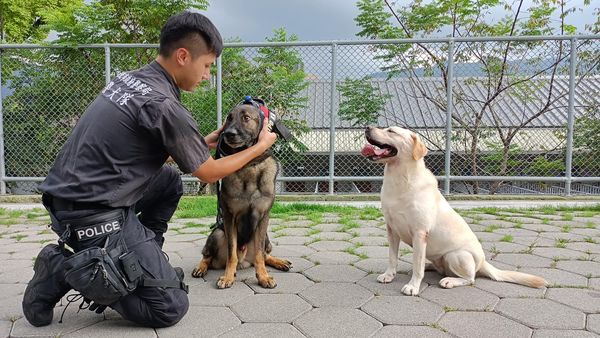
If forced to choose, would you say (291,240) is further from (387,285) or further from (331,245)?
(387,285)

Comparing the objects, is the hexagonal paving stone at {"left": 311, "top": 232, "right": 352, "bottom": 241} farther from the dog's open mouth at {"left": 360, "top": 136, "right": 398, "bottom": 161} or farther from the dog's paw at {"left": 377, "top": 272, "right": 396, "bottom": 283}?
the dog's open mouth at {"left": 360, "top": 136, "right": 398, "bottom": 161}

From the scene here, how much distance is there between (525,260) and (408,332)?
1992 millimetres

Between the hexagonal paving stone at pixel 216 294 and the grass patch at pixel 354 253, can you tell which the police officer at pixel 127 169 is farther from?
the grass patch at pixel 354 253

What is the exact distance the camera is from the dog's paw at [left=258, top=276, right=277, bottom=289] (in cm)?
321

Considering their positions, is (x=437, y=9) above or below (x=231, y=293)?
above

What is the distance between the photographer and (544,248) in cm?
429

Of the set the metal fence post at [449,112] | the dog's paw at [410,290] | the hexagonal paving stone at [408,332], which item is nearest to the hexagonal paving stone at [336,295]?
the dog's paw at [410,290]

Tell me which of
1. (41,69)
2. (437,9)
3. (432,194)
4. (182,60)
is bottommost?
(432,194)

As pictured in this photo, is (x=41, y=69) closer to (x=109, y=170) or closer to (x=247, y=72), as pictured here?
(x=247, y=72)

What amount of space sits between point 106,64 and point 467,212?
576 cm

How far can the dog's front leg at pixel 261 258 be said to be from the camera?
3.23m

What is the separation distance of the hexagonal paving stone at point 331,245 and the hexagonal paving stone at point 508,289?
1.43m

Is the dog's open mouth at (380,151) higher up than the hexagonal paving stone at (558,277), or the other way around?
the dog's open mouth at (380,151)

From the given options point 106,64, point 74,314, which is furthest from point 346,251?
point 106,64
